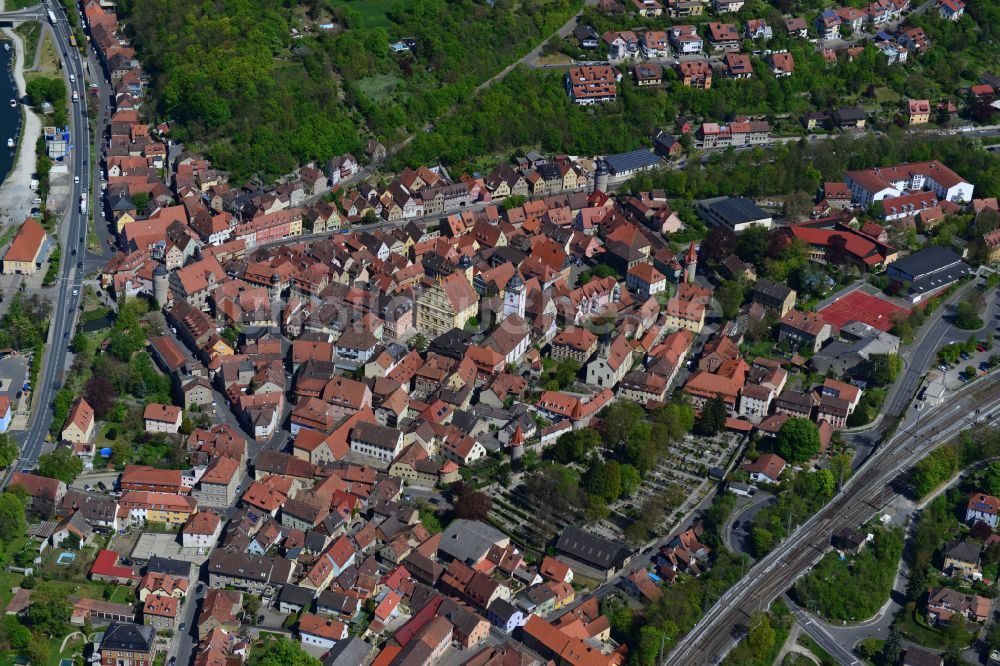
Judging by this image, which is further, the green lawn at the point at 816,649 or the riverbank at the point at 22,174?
the riverbank at the point at 22,174

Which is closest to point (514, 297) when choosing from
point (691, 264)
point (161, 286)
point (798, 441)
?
point (691, 264)

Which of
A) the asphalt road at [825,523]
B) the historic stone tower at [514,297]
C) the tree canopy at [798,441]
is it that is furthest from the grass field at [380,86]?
the asphalt road at [825,523]

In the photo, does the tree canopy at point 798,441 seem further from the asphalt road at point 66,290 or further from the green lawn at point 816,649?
the asphalt road at point 66,290

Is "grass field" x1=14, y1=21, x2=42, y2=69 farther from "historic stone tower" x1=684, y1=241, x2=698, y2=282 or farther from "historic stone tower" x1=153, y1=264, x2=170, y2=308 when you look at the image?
"historic stone tower" x1=684, y1=241, x2=698, y2=282

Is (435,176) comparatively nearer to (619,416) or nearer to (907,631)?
(619,416)

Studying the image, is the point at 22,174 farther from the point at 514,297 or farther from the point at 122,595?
the point at 122,595

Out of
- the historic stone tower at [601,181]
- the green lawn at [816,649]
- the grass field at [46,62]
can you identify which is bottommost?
the historic stone tower at [601,181]

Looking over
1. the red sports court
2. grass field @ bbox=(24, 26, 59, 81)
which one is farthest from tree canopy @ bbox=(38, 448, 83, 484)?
grass field @ bbox=(24, 26, 59, 81)
